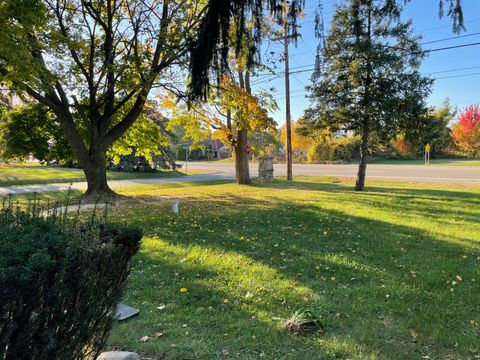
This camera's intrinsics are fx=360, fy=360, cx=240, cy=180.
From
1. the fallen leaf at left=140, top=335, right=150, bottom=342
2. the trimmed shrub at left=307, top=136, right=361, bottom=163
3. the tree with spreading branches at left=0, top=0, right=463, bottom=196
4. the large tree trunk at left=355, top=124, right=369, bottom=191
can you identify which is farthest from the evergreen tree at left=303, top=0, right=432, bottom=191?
the trimmed shrub at left=307, top=136, right=361, bottom=163

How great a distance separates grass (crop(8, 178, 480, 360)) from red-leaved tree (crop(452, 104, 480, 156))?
38342 mm

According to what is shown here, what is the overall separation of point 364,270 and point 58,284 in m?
3.81

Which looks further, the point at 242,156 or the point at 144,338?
the point at 242,156

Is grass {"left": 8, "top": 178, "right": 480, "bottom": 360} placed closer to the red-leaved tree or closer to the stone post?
the stone post

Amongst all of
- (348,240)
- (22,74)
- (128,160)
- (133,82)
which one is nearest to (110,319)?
(348,240)

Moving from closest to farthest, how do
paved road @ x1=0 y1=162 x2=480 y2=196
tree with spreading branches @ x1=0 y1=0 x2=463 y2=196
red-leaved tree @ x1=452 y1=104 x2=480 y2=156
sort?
tree with spreading branches @ x1=0 y1=0 x2=463 y2=196
paved road @ x1=0 y1=162 x2=480 y2=196
red-leaved tree @ x1=452 y1=104 x2=480 y2=156

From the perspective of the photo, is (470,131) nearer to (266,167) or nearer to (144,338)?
(266,167)

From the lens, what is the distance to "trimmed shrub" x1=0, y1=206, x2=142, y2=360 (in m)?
1.35

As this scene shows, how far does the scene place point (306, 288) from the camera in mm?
3895

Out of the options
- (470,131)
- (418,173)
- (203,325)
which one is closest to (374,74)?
(203,325)

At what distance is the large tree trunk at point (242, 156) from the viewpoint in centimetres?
1705

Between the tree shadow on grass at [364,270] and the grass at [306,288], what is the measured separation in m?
0.01

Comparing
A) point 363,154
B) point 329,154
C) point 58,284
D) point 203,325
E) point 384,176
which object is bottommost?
point 203,325

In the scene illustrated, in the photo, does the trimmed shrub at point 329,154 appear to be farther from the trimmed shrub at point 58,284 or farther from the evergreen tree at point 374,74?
the trimmed shrub at point 58,284
